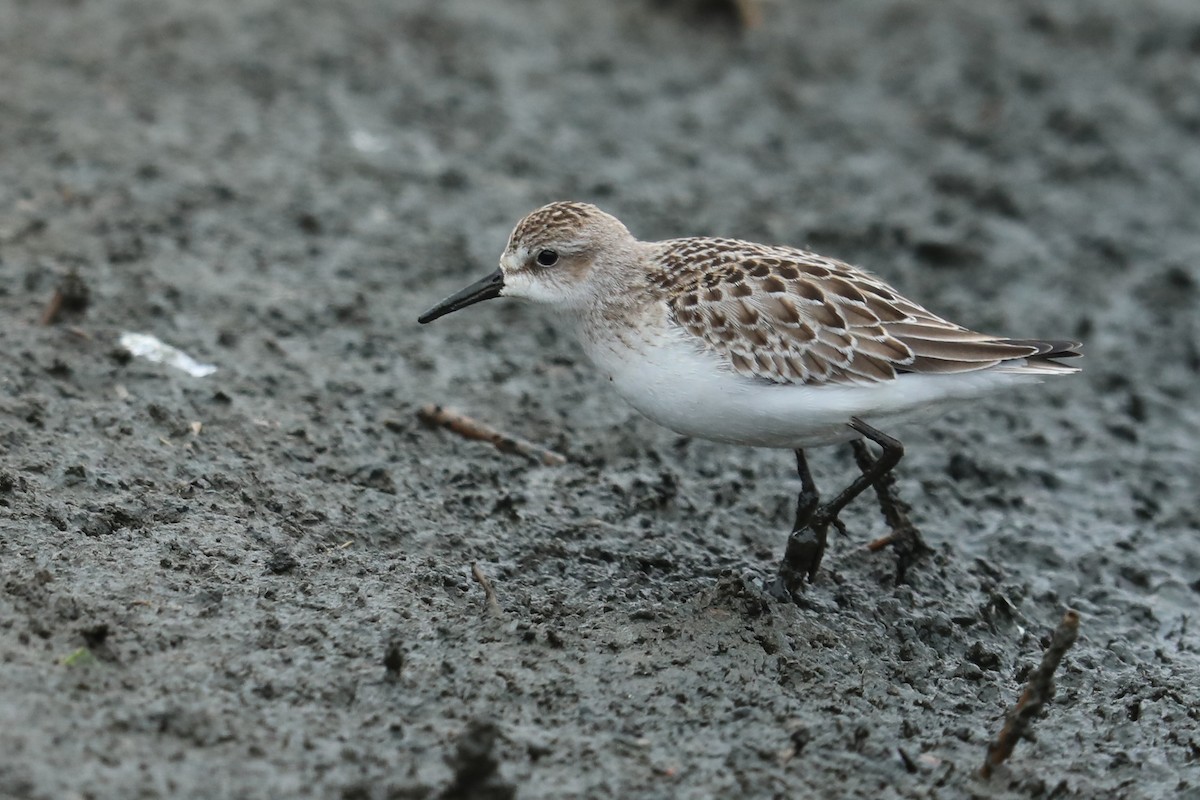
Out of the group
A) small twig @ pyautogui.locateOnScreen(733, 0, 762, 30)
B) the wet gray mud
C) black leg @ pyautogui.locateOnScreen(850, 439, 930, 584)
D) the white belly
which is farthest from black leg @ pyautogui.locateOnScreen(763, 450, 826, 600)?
small twig @ pyautogui.locateOnScreen(733, 0, 762, 30)

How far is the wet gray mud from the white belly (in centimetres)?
64

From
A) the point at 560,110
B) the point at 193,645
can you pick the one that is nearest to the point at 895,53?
the point at 560,110

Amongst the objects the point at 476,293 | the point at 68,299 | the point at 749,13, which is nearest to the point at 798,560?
the point at 476,293

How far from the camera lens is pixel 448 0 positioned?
37.9 feet

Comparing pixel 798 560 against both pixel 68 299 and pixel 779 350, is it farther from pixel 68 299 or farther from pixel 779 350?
pixel 68 299

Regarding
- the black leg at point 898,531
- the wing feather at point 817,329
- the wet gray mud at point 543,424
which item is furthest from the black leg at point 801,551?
the wing feather at point 817,329

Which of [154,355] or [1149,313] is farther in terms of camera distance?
[1149,313]

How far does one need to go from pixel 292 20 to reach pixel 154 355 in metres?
4.90

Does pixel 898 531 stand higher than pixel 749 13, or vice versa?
pixel 749 13

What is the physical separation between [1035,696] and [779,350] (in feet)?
5.32

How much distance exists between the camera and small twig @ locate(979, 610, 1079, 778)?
4.36 meters

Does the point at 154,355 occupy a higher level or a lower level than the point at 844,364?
lower

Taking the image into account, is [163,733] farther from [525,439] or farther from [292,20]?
[292,20]

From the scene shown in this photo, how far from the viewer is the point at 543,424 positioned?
705 cm
